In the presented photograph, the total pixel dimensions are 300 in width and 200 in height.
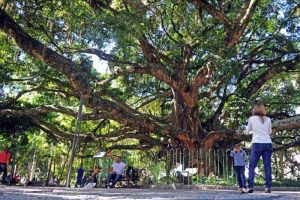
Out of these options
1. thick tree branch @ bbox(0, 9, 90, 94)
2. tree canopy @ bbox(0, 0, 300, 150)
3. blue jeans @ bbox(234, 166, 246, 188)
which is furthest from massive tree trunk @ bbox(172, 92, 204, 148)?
blue jeans @ bbox(234, 166, 246, 188)

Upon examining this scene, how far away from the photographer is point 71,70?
8.66 metres

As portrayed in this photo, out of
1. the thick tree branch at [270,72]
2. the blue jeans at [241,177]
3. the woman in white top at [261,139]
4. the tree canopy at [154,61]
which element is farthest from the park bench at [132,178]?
the woman in white top at [261,139]

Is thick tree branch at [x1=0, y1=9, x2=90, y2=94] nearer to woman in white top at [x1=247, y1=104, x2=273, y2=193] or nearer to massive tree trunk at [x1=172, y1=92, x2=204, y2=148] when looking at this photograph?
woman in white top at [x1=247, y1=104, x2=273, y2=193]

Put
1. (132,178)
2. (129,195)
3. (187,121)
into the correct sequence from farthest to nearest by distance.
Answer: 1. (187,121)
2. (132,178)
3. (129,195)

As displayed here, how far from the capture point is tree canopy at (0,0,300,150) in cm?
961

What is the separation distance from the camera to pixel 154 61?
12.0 m

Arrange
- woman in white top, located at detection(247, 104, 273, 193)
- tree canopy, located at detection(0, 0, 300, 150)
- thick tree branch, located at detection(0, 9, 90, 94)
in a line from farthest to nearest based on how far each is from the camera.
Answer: tree canopy, located at detection(0, 0, 300, 150)
thick tree branch, located at detection(0, 9, 90, 94)
woman in white top, located at detection(247, 104, 273, 193)

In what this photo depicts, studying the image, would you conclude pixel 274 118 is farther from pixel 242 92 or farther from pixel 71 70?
pixel 71 70

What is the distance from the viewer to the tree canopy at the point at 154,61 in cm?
961

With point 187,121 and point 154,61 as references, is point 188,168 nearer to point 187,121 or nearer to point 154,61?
point 187,121

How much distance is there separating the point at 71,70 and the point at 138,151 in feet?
28.5

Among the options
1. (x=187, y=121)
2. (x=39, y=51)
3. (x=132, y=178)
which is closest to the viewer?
(x=39, y=51)

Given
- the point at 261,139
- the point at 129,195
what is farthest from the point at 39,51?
the point at 261,139

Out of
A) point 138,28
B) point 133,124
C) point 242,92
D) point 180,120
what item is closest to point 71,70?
point 138,28
